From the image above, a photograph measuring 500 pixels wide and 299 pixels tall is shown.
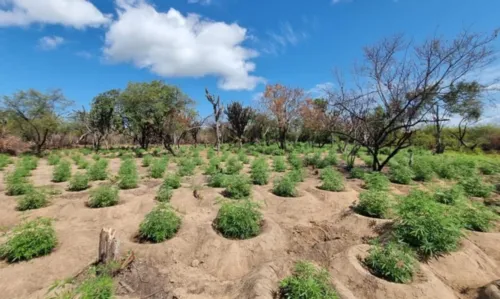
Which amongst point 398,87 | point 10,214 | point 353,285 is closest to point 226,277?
point 353,285

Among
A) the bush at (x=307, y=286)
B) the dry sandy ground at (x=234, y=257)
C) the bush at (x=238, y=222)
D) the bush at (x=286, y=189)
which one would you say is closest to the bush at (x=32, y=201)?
the dry sandy ground at (x=234, y=257)

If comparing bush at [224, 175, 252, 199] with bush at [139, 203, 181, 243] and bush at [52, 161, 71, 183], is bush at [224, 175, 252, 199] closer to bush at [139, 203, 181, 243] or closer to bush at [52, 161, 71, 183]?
bush at [139, 203, 181, 243]

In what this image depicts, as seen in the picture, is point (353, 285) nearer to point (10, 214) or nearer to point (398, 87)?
point (10, 214)

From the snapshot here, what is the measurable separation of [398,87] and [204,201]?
9588 mm

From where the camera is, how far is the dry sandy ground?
3.61m

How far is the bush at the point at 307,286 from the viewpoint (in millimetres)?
3082

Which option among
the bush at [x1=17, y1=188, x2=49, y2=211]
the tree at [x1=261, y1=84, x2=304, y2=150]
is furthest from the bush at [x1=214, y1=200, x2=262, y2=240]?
the tree at [x1=261, y1=84, x2=304, y2=150]

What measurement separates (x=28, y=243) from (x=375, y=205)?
21.0 feet

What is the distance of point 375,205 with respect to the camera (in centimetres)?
581

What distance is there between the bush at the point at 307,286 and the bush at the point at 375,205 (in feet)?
9.57

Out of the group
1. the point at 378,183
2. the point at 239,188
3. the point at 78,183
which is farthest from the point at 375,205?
the point at 78,183

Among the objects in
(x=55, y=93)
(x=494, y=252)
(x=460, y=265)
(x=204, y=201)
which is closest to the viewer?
(x=460, y=265)

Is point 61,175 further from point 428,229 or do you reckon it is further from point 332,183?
point 428,229

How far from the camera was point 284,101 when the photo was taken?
988 inches
